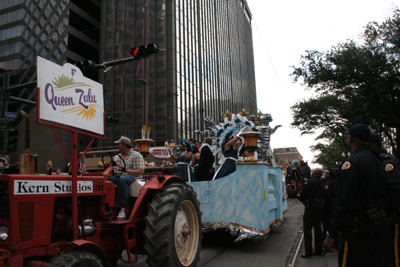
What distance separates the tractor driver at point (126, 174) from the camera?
3945 millimetres

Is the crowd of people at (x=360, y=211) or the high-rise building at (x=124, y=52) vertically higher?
the high-rise building at (x=124, y=52)

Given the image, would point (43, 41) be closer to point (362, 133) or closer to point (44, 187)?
point (44, 187)

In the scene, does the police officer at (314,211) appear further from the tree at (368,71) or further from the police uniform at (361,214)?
the tree at (368,71)

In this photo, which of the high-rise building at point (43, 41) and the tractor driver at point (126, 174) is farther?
the high-rise building at point (43, 41)

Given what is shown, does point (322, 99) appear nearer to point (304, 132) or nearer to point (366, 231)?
point (304, 132)

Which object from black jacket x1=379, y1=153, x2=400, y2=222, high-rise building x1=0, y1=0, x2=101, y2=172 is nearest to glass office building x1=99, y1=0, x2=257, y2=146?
high-rise building x1=0, y1=0, x2=101, y2=172

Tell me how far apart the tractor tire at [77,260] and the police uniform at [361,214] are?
2.30 metres

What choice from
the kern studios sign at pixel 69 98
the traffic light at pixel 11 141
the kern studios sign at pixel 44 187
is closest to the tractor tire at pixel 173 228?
the kern studios sign at pixel 44 187

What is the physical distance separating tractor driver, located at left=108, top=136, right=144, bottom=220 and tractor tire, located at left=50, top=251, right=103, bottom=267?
0.96m

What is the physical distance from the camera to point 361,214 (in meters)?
2.87

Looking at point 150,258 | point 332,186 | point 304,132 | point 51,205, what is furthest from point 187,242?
point 304,132

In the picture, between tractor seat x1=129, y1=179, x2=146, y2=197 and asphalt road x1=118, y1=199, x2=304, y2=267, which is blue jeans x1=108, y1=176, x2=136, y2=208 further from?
asphalt road x1=118, y1=199, x2=304, y2=267

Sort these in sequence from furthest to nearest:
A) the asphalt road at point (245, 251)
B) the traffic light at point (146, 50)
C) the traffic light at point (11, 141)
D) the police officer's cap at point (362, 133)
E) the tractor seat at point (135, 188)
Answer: the traffic light at point (11, 141) < the traffic light at point (146, 50) < the asphalt road at point (245, 251) < the tractor seat at point (135, 188) < the police officer's cap at point (362, 133)

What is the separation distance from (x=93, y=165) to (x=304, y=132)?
22.3 meters
